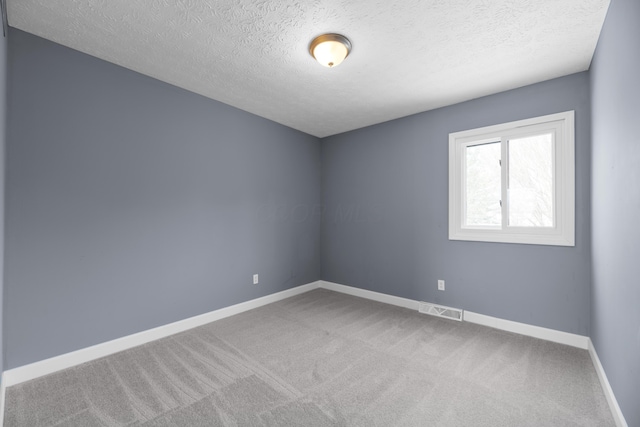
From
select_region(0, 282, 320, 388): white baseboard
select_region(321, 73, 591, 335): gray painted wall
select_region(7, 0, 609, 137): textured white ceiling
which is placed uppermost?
select_region(7, 0, 609, 137): textured white ceiling

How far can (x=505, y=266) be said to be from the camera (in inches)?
117

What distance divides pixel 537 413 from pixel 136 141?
3.75m

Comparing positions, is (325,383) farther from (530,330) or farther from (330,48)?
(330,48)

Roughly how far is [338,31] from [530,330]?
326 centimetres

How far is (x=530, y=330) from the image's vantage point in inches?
110

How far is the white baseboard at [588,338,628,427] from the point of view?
1607 millimetres

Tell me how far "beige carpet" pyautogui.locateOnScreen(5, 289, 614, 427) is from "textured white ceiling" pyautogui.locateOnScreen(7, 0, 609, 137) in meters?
2.54

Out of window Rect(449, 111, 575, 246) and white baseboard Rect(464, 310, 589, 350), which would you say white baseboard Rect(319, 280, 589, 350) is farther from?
window Rect(449, 111, 575, 246)

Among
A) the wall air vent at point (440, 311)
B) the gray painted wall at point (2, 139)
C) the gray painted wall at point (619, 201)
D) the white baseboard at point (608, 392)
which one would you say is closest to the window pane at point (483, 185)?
the gray painted wall at point (619, 201)

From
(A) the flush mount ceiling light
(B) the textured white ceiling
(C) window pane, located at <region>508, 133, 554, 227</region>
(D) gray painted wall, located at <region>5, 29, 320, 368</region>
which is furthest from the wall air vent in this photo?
(A) the flush mount ceiling light

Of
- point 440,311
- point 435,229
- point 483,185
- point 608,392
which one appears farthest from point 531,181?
point 608,392

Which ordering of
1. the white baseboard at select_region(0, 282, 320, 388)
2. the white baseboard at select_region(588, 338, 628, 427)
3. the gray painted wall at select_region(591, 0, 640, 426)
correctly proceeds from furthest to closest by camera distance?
the white baseboard at select_region(0, 282, 320, 388) < the white baseboard at select_region(588, 338, 628, 427) < the gray painted wall at select_region(591, 0, 640, 426)

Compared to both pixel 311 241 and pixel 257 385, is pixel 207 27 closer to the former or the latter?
pixel 257 385

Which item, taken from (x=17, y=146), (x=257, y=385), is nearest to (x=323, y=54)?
(x=17, y=146)
